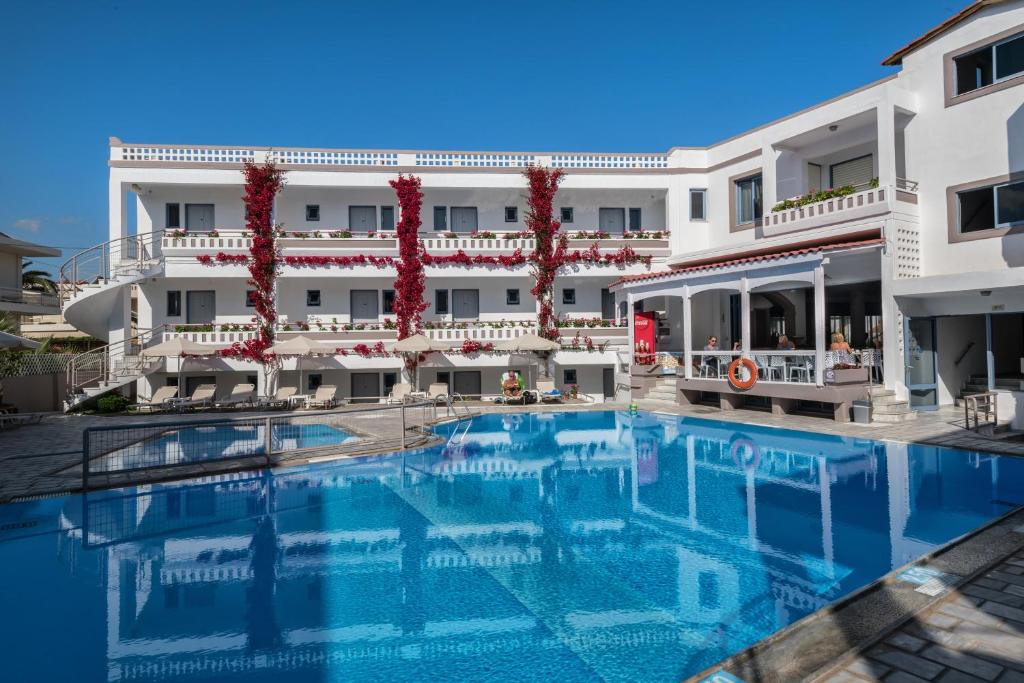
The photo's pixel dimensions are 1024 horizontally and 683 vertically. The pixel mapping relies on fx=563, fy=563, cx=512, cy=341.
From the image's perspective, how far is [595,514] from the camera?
33.0 feet

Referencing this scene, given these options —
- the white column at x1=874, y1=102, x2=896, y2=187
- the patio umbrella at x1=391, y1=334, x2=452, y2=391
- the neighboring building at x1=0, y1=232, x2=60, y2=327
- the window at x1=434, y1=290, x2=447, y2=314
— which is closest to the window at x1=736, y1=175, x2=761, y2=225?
the white column at x1=874, y1=102, x2=896, y2=187

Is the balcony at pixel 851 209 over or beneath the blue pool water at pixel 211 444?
over

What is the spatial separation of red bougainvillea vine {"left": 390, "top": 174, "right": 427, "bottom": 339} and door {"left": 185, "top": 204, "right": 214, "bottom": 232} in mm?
8977

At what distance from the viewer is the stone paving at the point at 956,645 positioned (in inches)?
172

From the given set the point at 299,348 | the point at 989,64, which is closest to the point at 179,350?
the point at 299,348

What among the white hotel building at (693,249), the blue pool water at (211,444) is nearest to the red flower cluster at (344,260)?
the white hotel building at (693,249)

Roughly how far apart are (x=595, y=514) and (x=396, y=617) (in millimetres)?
4546

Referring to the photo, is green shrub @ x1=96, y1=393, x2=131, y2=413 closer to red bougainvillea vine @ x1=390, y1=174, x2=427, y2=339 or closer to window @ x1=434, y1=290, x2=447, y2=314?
red bougainvillea vine @ x1=390, y1=174, x2=427, y2=339

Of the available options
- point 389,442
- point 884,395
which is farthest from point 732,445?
point 389,442

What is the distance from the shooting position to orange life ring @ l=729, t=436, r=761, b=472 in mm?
13258

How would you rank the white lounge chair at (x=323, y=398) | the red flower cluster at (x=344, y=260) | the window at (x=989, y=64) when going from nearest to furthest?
the window at (x=989, y=64), the white lounge chair at (x=323, y=398), the red flower cluster at (x=344, y=260)

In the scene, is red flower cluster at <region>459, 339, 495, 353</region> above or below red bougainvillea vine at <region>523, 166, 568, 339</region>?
below

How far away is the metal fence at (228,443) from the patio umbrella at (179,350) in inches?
232

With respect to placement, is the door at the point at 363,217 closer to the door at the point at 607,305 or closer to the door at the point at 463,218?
the door at the point at 463,218
